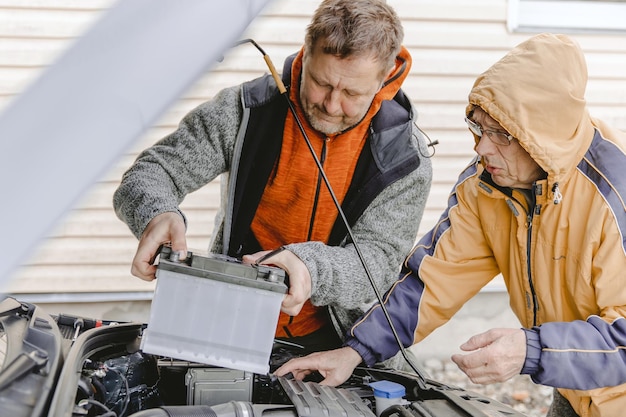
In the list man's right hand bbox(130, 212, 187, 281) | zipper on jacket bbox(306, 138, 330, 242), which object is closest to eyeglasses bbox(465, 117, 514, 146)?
zipper on jacket bbox(306, 138, 330, 242)

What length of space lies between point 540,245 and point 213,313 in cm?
104

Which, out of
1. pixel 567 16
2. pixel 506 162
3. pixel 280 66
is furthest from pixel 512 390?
pixel 506 162

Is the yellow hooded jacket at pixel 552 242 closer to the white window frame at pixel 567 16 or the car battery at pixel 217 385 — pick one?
the car battery at pixel 217 385

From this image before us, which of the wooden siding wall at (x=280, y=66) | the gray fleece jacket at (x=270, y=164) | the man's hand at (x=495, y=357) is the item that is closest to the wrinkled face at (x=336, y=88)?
the gray fleece jacket at (x=270, y=164)

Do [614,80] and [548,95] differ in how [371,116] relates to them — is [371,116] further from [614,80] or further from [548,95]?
[614,80]

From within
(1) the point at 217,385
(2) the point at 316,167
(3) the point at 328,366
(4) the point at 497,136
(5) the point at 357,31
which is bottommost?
(3) the point at 328,366

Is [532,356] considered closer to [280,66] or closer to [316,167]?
[316,167]

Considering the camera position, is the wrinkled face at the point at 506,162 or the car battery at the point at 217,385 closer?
the car battery at the point at 217,385

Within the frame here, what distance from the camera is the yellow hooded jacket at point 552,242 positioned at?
2037 mm

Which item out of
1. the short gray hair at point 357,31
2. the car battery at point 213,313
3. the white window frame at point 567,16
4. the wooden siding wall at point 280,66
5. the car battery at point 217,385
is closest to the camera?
the car battery at point 213,313

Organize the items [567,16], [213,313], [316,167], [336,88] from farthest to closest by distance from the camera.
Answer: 1. [567,16]
2. [316,167]
3. [336,88]
4. [213,313]

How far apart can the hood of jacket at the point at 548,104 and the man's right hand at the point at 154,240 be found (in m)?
0.99

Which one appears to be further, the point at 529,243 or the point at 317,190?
the point at 317,190

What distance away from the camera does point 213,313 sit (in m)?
1.84
